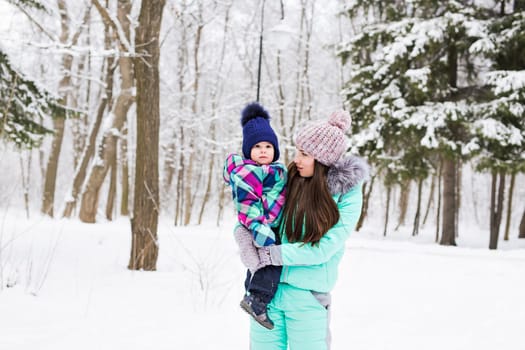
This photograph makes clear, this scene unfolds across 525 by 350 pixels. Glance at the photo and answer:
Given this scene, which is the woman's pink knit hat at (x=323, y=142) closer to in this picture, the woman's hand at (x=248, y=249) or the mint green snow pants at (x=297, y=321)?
the woman's hand at (x=248, y=249)

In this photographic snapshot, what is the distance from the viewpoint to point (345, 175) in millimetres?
2016

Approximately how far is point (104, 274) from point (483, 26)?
947 cm

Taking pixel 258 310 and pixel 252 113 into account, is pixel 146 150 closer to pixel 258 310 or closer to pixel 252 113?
pixel 252 113

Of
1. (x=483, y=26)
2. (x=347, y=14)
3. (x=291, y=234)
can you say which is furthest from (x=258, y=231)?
(x=347, y=14)

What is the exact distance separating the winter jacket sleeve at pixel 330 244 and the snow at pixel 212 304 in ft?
6.63

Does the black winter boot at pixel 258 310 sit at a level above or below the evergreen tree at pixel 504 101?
below

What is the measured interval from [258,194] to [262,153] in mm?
244

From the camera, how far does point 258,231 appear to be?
2016 mm

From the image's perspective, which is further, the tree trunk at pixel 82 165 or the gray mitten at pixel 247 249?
the tree trunk at pixel 82 165

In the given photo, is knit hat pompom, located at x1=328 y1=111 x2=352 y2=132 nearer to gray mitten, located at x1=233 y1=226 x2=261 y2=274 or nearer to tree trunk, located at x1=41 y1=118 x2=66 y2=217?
gray mitten, located at x1=233 y1=226 x2=261 y2=274

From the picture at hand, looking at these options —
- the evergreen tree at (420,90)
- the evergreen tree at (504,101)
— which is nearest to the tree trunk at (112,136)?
the evergreen tree at (420,90)

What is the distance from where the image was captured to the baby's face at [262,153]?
2242 mm

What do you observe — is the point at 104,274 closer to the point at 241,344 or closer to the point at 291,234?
the point at 241,344

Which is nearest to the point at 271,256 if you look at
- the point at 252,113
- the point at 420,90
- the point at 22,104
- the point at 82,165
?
the point at 252,113
